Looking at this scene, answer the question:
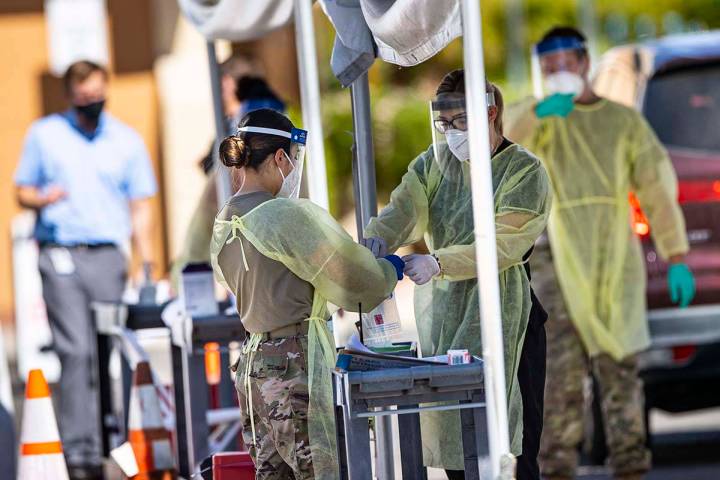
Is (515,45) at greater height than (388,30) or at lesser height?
greater

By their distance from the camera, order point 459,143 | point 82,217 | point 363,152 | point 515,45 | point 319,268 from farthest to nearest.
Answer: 1. point 515,45
2. point 82,217
3. point 363,152
4. point 459,143
5. point 319,268

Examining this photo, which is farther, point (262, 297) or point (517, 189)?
point (517, 189)

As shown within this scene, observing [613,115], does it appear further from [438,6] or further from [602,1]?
[602,1]

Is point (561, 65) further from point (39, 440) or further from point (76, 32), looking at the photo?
point (76, 32)

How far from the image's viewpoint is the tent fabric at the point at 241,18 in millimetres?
7309

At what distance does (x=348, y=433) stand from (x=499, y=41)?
28194mm

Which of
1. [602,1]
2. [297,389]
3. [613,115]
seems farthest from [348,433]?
[602,1]

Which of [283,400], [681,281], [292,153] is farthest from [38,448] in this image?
[681,281]

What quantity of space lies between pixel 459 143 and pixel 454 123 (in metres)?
0.07

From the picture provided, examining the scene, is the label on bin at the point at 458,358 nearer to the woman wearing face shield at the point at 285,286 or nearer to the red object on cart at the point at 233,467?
the woman wearing face shield at the point at 285,286

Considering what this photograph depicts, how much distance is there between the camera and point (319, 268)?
4.86 meters

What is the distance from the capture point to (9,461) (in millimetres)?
6922

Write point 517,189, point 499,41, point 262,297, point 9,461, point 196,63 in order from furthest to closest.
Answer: point 499,41 → point 196,63 → point 9,461 → point 517,189 → point 262,297

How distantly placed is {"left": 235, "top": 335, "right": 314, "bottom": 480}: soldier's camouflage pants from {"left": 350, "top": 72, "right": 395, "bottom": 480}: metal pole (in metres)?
1.03
